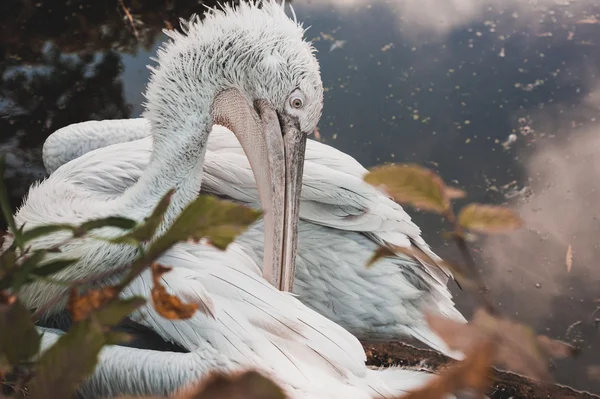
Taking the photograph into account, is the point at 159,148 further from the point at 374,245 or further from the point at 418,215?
the point at 418,215

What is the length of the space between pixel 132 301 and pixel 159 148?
1486 millimetres

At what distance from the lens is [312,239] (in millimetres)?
2252

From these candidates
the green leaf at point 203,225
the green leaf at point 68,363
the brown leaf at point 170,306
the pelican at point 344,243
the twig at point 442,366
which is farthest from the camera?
the twig at point 442,366

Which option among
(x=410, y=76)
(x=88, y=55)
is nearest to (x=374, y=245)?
(x=410, y=76)

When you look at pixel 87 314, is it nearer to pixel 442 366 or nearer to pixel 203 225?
A: pixel 203 225

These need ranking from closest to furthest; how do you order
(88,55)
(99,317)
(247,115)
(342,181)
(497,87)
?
(99,317) < (247,115) < (342,181) < (497,87) < (88,55)

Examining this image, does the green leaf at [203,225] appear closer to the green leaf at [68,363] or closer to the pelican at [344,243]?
the green leaf at [68,363]

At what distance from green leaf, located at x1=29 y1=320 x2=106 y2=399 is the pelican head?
1.44 metres

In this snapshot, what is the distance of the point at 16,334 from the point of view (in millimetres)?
543

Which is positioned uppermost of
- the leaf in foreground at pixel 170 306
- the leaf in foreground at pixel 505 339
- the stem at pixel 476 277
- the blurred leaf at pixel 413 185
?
the blurred leaf at pixel 413 185

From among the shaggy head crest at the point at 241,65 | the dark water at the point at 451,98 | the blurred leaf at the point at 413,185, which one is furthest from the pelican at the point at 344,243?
the blurred leaf at the point at 413,185

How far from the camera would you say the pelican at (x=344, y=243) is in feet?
7.22

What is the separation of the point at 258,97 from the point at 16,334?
4.81ft

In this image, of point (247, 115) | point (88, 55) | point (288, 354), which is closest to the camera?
point (288, 354)
